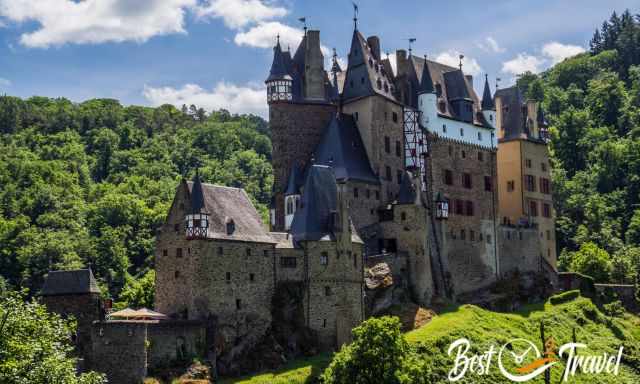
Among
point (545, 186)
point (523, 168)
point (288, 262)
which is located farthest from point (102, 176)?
point (288, 262)

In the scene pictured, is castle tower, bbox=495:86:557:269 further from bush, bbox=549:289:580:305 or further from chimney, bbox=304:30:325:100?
chimney, bbox=304:30:325:100

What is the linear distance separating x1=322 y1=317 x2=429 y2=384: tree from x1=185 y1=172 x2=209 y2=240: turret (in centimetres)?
1252

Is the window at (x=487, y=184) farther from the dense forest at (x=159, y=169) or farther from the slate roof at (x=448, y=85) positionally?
the dense forest at (x=159, y=169)

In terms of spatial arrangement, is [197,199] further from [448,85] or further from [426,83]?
[448,85]

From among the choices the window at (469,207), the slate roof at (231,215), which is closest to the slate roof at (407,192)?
the window at (469,207)

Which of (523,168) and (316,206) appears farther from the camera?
(523,168)

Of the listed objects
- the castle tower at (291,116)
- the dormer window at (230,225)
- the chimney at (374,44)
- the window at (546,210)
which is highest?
the chimney at (374,44)

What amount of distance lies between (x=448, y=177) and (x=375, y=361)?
31.3 meters

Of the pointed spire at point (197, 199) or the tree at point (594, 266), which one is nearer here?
the pointed spire at point (197, 199)

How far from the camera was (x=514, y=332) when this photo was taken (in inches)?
3155

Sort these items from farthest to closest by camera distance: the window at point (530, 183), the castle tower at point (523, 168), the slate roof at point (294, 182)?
1. the window at point (530, 183)
2. the castle tower at point (523, 168)
3. the slate roof at point (294, 182)

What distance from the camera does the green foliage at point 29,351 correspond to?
48.7 m

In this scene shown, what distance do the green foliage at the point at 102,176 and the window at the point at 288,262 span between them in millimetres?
15117

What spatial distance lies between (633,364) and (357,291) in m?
24.8
